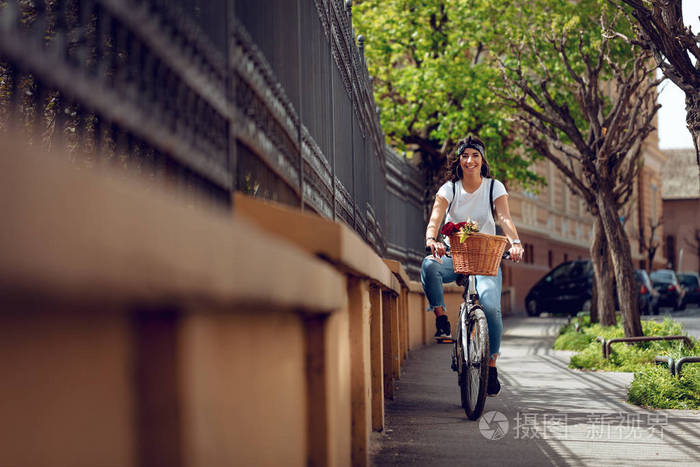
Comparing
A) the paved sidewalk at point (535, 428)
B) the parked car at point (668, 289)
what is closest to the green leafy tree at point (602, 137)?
the paved sidewalk at point (535, 428)

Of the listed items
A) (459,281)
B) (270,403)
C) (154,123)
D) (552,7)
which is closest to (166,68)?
(154,123)

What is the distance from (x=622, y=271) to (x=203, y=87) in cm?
1299

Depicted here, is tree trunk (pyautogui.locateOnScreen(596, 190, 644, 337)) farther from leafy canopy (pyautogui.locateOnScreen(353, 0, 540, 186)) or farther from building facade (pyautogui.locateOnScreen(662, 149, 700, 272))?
building facade (pyautogui.locateOnScreen(662, 149, 700, 272))

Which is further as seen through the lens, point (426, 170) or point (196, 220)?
point (426, 170)

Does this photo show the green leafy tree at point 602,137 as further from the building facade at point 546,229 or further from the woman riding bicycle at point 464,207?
the building facade at point 546,229

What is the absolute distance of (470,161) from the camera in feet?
24.8

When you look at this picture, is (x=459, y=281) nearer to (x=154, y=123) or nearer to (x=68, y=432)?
(x=154, y=123)

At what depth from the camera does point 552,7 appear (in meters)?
25.9

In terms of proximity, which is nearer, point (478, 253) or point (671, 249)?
point (478, 253)

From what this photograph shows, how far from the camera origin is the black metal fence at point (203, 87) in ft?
6.29

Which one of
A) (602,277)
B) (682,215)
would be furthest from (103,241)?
(682,215)

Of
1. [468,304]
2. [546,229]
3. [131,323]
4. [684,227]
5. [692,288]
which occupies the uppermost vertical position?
[684,227]

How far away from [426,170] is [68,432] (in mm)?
23721

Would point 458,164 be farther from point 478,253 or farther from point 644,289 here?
point 644,289
